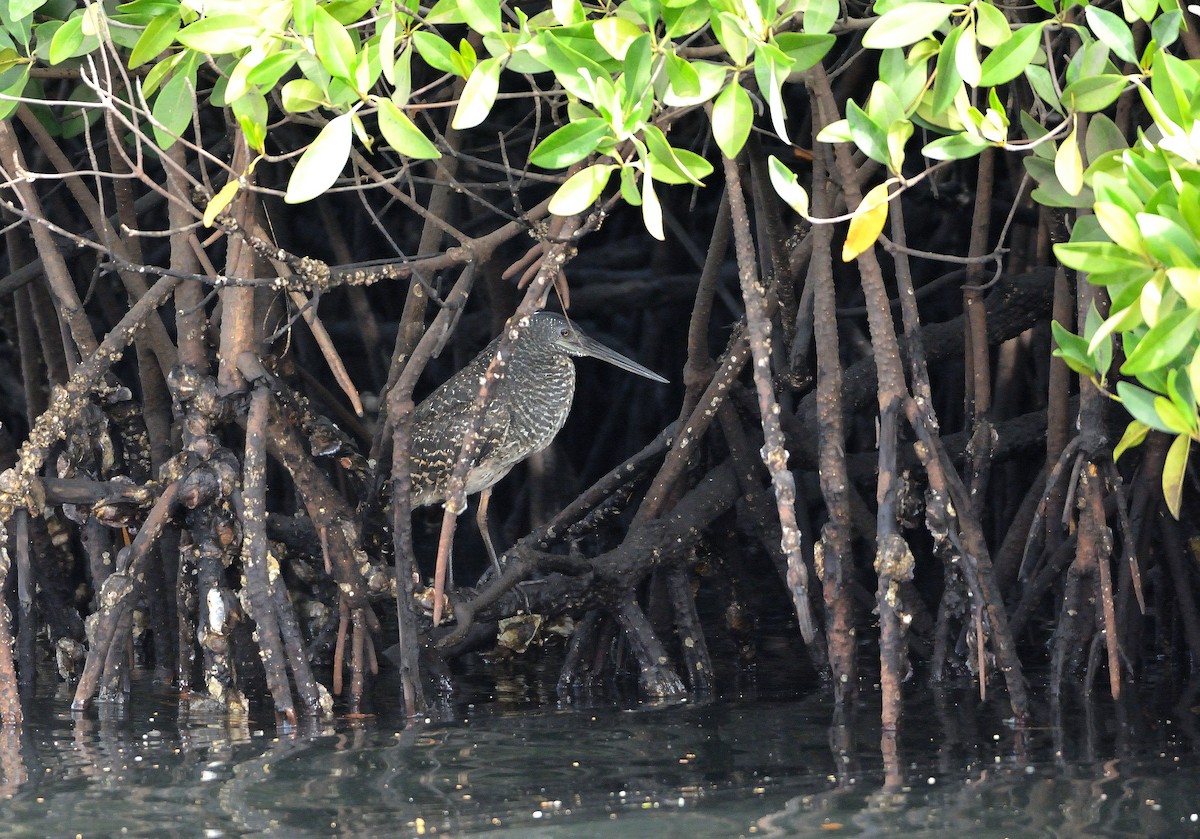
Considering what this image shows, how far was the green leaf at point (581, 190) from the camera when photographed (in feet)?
7.41

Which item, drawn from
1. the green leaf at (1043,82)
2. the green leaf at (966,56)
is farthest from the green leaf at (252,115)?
the green leaf at (1043,82)

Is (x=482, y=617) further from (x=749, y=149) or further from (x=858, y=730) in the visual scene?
(x=749, y=149)

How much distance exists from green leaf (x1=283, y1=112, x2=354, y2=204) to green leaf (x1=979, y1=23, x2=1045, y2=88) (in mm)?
954

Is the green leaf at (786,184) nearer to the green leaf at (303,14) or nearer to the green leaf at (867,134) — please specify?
the green leaf at (867,134)

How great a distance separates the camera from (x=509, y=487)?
254 inches

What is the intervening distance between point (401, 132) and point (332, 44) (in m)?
0.17

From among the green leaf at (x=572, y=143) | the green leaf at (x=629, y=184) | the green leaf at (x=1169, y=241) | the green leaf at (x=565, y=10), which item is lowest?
the green leaf at (x=1169, y=241)

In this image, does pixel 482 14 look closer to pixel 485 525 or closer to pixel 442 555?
pixel 442 555

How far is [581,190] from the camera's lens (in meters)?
2.28

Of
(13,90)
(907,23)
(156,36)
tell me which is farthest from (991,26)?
(13,90)

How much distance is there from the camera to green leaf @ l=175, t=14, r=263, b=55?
2.17m

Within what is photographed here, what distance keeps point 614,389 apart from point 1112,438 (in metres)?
2.92

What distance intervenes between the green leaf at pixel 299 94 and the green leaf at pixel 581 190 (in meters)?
0.44

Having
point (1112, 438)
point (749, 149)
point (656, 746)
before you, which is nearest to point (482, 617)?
point (656, 746)
